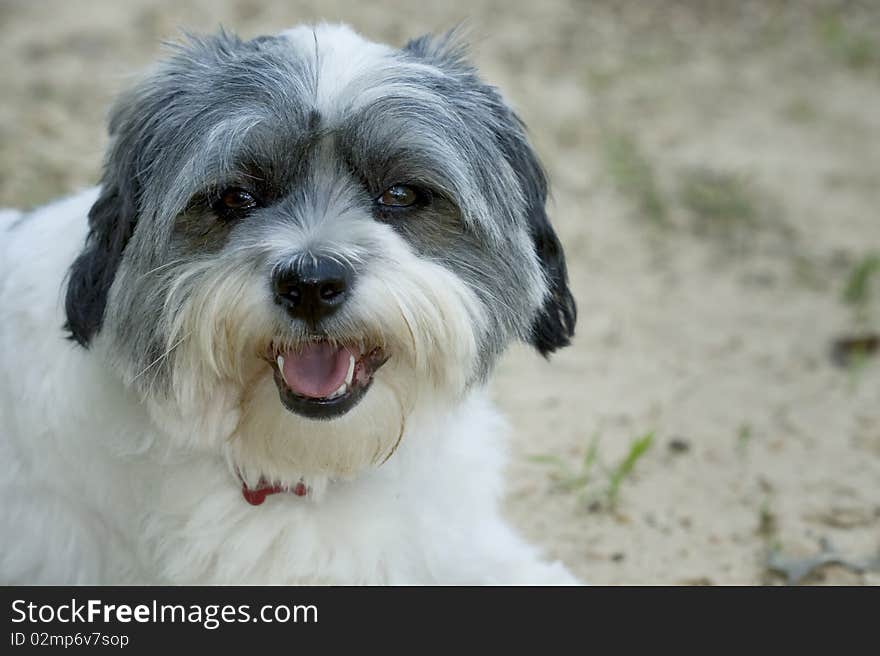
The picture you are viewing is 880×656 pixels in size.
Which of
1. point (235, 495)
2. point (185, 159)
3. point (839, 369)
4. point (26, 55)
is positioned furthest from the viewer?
point (26, 55)

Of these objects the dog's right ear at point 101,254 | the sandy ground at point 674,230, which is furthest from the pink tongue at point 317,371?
the sandy ground at point 674,230

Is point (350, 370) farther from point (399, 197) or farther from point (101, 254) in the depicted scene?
point (101, 254)

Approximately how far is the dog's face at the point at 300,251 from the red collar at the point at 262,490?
0.07 meters

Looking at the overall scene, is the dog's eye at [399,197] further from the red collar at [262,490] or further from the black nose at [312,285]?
the red collar at [262,490]

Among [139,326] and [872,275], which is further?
[872,275]

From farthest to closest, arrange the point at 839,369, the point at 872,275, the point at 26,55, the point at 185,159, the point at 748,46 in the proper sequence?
1. the point at 748,46
2. the point at 26,55
3. the point at 872,275
4. the point at 839,369
5. the point at 185,159

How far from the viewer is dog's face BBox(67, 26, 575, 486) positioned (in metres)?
2.77

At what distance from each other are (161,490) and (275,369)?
514mm

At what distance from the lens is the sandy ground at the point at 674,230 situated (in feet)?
14.5

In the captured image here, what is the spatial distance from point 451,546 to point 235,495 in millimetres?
605

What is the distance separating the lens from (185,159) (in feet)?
9.51

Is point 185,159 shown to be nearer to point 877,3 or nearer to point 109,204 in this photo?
point 109,204

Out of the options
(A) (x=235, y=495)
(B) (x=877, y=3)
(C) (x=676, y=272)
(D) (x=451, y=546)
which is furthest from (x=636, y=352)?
(B) (x=877, y=3)

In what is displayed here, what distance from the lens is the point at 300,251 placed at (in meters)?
2.72
